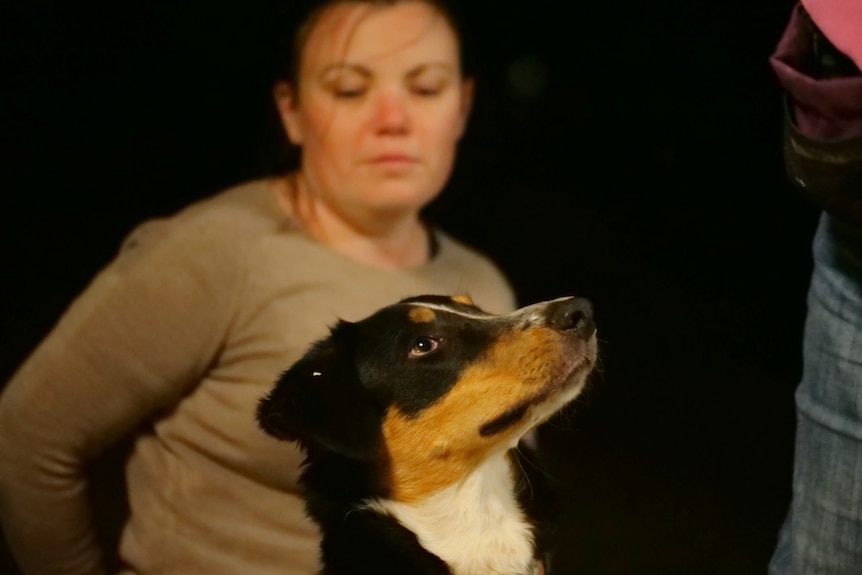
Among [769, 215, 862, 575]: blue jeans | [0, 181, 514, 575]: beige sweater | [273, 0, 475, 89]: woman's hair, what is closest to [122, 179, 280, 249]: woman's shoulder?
[0, 181, 514, 575]: beige sweater

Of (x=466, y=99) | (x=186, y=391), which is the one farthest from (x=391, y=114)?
(x=186, y=391)

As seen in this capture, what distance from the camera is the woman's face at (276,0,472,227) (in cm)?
85

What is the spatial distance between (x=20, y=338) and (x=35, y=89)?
247mm

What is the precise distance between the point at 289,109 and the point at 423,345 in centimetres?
29

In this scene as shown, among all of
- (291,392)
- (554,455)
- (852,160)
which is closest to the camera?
(852,160)

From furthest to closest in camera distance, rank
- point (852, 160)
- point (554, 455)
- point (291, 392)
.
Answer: point (554, 455), point (291, 392), point (852, 160)

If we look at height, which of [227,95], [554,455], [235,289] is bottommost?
[554,455]

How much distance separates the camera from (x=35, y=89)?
838mm

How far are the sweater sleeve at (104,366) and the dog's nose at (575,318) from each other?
324 mm

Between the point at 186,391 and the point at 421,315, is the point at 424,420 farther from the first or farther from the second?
the point at 186,391

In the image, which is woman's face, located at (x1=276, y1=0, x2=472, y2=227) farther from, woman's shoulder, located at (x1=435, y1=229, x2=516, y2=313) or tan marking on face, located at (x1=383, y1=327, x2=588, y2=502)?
tan marking on face, located at (x1=383, y1=327, x2=588, y2=502)

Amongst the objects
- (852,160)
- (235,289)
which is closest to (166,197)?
(235,289)

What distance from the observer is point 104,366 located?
846mm

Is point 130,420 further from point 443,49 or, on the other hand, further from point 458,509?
point 443,49
